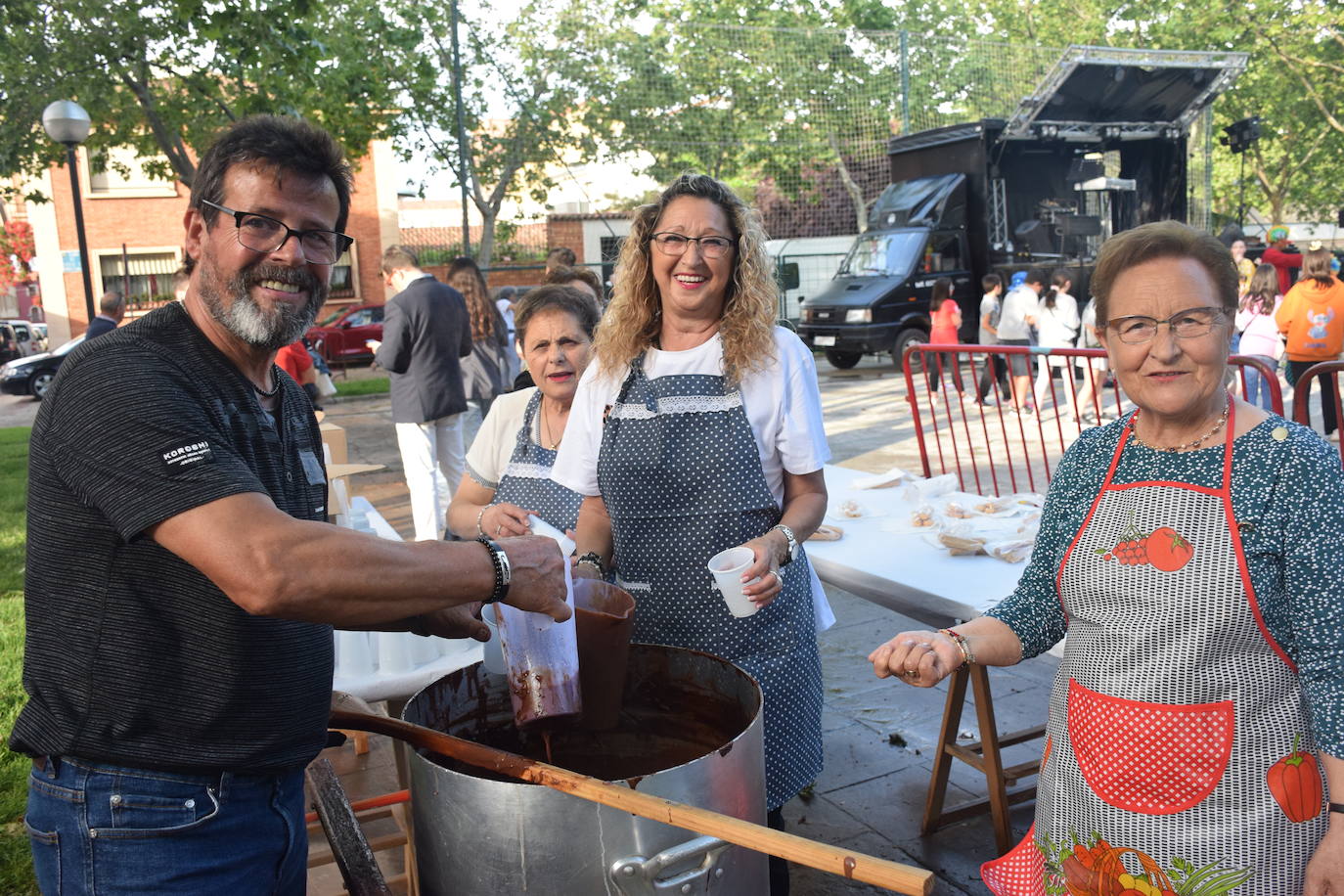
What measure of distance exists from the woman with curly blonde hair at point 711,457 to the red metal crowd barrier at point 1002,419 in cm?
305

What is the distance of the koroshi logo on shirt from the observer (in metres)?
1.44

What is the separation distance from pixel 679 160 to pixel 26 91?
14.4 m

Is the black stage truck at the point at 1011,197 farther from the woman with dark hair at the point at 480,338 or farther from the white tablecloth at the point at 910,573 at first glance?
the white tablecloth at the point at 910,573

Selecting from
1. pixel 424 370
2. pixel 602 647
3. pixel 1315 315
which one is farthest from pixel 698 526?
pixel 1315 315

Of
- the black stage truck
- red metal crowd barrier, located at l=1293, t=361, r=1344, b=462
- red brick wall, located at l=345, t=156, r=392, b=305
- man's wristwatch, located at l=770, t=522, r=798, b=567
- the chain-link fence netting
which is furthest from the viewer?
red brick wall, located at l=345, t=156, r=392, b=305

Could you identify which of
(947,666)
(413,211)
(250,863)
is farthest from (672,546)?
(413,211)

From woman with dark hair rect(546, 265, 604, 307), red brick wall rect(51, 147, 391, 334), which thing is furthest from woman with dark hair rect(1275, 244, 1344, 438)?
red brick wall rect(51, 147, 391, 334)

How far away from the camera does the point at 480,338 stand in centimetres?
818

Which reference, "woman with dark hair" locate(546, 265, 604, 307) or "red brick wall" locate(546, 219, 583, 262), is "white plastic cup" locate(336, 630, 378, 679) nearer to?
"woman with dark hair" locate(546, 265, 604, 307)

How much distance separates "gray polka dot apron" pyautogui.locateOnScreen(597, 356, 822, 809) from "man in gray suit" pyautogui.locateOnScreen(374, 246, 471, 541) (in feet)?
15.2

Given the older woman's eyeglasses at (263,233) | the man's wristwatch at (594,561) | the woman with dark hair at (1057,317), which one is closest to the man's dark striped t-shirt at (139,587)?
the older woman's eyeglasses at (263,233)

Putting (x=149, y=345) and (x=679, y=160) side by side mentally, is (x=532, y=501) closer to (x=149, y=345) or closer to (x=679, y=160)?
(x=149, y=345)

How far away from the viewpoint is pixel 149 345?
5.21 ft

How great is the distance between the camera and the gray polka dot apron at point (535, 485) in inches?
125
